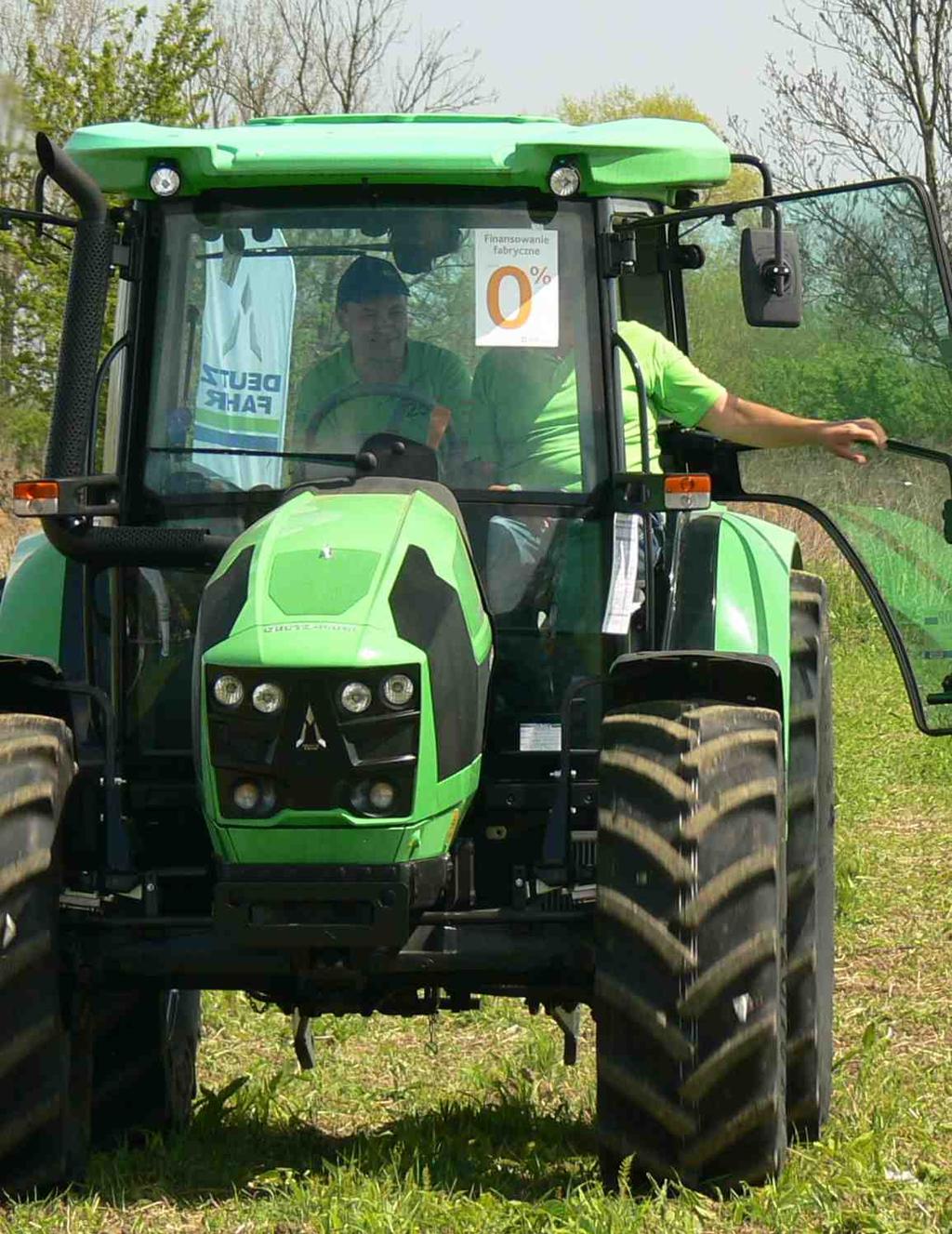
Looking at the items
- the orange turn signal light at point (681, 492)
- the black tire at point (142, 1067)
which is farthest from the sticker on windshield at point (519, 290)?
the black tire at point (142, 1067)

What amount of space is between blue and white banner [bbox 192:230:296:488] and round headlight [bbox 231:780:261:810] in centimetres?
100

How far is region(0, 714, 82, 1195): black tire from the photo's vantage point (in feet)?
14.9

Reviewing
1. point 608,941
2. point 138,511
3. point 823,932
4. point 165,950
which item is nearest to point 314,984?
point 165,950

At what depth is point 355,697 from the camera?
429 centimetres

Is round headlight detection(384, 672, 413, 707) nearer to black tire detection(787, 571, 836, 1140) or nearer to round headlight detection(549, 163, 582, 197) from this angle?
round headlight detection(549, 163, 582, 197)

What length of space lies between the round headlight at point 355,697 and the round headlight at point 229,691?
0.66 feet

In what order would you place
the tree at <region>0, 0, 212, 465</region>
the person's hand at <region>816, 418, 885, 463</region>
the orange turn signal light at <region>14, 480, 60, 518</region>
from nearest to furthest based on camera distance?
the orange turn signal light at <region>14, 480, 60, 518</region> < the person's hand at <region>816, 418, 885, 463</region> < the tree at <region>0, 0, 212, 465</region>

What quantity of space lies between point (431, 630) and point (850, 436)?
4.76 feet

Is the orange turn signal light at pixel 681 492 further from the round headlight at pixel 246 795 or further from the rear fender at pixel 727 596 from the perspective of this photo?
the round headlight at pixel 246 795

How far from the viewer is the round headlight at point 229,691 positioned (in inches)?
170

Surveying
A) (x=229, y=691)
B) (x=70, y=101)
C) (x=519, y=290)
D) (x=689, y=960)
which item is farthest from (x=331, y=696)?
(x=70, y=101)

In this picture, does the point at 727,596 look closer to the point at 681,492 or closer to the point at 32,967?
the point at 681,492

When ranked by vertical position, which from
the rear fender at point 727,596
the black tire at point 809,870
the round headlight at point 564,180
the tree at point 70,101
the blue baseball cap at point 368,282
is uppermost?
the tree at point 70,101

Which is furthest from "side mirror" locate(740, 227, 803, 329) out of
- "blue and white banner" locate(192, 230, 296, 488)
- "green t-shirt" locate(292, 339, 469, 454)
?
"blue and white banner" locate(192, 230, 296, 488)
